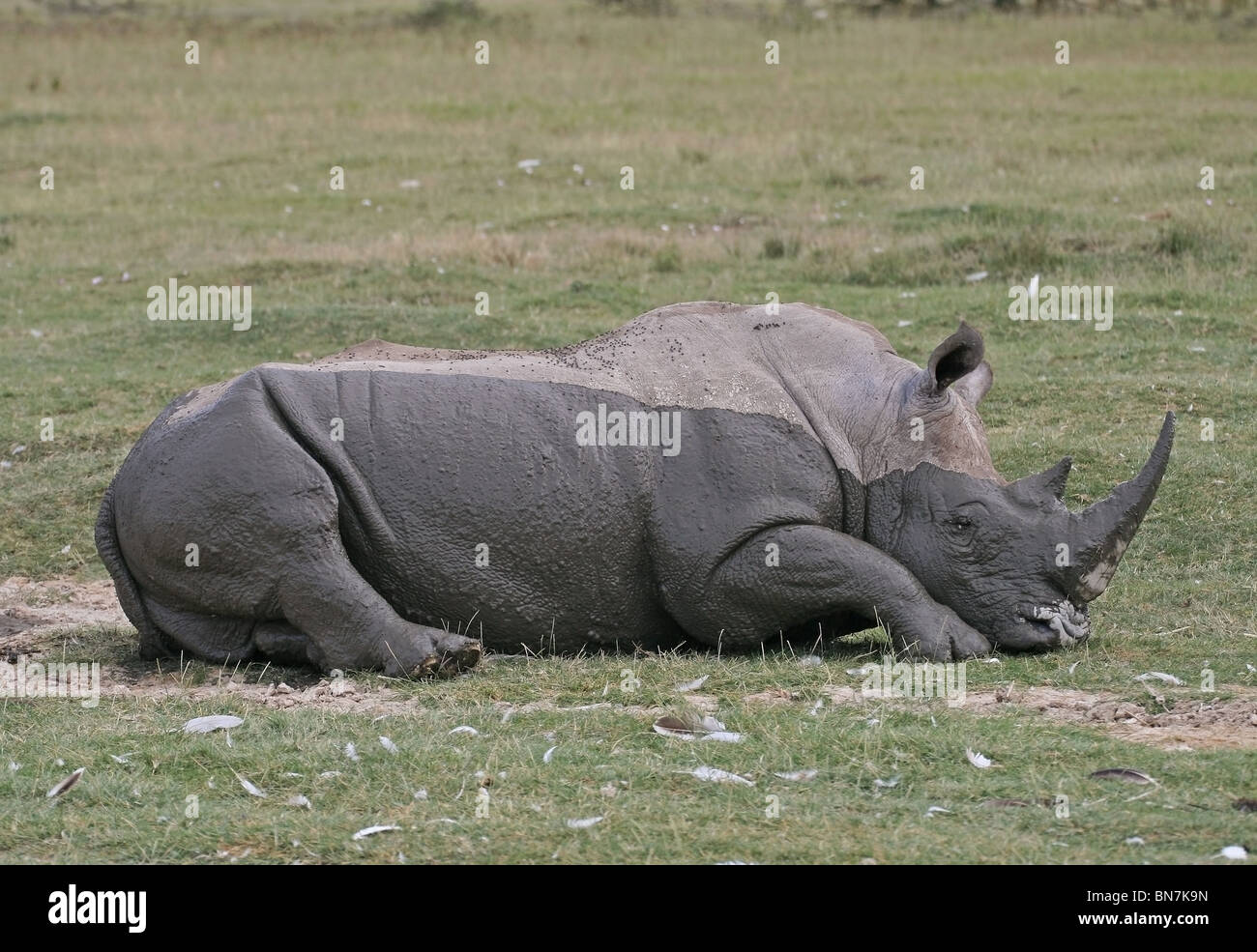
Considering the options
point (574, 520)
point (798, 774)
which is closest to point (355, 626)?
point (574, 520)

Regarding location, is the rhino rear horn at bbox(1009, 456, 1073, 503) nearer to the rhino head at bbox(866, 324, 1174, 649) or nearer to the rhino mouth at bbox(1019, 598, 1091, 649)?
the rhino head at bbox(866, 324, 1174, 649)

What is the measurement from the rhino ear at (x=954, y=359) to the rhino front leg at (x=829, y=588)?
2.58ft

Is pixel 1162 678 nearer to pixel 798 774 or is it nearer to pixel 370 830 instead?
pixel 798 774

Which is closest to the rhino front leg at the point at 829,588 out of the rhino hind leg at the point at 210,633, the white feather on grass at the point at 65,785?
the rhino hind leg at the point at 210,633

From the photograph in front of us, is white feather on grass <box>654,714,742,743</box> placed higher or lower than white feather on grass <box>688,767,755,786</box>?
lower

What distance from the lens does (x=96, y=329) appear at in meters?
15.2

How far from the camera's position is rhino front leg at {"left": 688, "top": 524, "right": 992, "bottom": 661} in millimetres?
7488

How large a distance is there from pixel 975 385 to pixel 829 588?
139cm

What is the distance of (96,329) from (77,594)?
6.08 meters

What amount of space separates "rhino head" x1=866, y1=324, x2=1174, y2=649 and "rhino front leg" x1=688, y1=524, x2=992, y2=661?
14 cm

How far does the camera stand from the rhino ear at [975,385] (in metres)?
8.27

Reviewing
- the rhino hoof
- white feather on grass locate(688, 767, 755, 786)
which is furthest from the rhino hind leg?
white feather on grass locate(688, 767, 755, 786)
